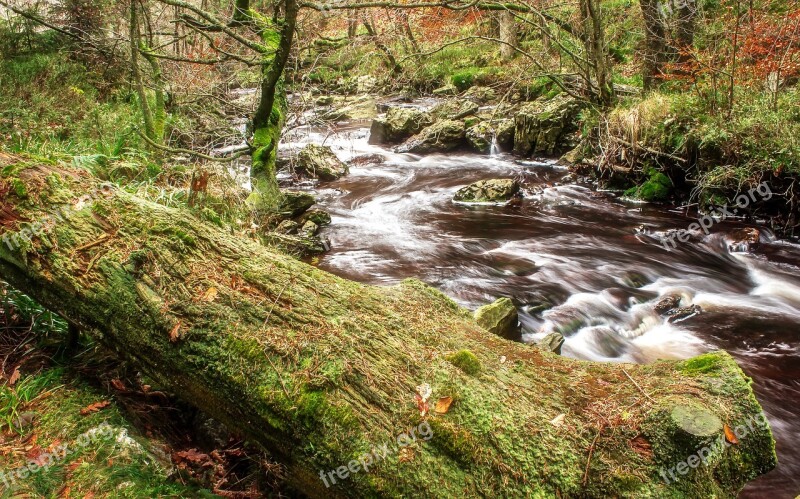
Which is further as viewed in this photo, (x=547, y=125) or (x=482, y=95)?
(x=482, y=95)

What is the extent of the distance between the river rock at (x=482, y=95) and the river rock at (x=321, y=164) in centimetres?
683

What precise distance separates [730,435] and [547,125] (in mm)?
11226

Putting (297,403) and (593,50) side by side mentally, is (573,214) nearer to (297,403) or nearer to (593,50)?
(593,50)

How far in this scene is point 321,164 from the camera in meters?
12.1

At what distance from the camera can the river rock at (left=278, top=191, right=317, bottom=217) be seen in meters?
8.14

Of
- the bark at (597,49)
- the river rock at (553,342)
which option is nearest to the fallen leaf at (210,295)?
the river rock at (553,342)

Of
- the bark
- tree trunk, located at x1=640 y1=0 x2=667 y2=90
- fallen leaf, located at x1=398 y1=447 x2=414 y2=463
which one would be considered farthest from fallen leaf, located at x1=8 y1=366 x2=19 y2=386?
tree trunk, located at x1=640 y1=0 x2=667 y2=90

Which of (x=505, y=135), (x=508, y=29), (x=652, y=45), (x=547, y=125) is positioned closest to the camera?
(x=652, y=45)

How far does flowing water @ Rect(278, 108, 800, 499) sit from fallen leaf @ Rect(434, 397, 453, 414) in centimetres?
286

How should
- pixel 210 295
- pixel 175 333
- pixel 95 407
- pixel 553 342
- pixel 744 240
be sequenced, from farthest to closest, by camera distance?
pixel 744 240
pixel 553 342
pixel 95 407
pixel 210 295
pixel 175 333

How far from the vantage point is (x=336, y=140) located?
15492mm

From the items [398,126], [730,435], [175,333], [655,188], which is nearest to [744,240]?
[655,188]

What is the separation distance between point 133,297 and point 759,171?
9.00 meters

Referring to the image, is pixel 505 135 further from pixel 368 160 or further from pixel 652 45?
pixel 652 45
